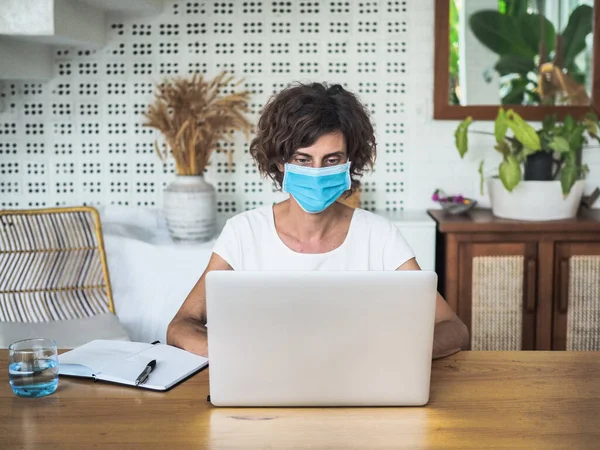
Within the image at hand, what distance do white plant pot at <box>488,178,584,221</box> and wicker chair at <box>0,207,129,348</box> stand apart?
1.66m

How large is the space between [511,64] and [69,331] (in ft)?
7.46

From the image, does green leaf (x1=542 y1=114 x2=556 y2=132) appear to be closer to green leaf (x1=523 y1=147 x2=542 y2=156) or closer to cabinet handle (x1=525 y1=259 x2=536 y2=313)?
green leaf (x1=523 y1=147 x2=542 y2=156)

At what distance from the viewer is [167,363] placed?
68.1 inches

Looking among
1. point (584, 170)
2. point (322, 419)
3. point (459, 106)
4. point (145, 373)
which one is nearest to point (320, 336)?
point (322, 419)

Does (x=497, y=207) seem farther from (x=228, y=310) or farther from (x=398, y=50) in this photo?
(x=228, y=310)

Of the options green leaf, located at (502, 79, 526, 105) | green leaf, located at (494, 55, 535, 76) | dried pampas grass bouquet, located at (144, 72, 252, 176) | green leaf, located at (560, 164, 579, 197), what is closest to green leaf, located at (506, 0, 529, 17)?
green leaf, located at (494, 55, 535, 76)

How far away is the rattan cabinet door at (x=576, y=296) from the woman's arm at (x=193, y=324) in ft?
5.48

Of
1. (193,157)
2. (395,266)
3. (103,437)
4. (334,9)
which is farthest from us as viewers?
(334,9)

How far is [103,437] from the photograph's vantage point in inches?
53.4

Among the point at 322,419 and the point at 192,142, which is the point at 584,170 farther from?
the point at 322,419

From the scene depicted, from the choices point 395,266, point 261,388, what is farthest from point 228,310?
point 395,266

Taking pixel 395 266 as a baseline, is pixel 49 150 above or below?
above

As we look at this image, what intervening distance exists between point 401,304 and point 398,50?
238 cm

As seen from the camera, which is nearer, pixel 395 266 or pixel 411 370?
pixel 411 370
